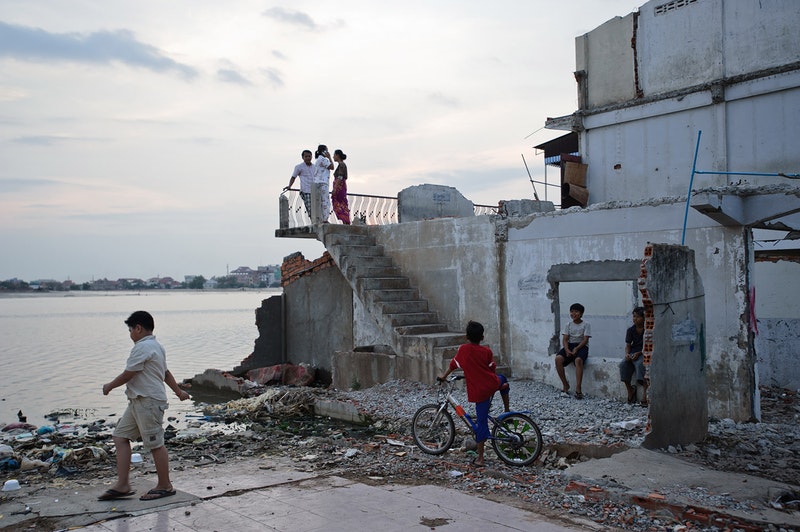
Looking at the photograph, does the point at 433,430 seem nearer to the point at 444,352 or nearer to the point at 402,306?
the point at 444,352

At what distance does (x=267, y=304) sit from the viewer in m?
18.0

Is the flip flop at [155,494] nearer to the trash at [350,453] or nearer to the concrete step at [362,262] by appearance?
the trash at [350,453]

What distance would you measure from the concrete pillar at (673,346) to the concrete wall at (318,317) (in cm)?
910

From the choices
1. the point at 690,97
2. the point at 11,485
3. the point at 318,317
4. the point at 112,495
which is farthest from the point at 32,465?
the point at 690,97

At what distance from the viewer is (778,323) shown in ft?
41.6

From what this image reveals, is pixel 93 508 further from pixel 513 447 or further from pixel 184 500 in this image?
pixel 513 447

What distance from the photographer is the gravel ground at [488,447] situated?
6301 millimetres

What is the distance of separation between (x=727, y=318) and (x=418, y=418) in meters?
4.36

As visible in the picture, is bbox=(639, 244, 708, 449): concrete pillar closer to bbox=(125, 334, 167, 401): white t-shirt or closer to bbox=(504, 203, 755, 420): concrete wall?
bbox=(504, 203, 755, 420): concrete wall

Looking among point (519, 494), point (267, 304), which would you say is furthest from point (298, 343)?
point (519, 494)

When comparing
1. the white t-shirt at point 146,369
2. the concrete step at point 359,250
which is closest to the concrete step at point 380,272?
the concrete step at point 359,250

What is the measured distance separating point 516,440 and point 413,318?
6.31 m

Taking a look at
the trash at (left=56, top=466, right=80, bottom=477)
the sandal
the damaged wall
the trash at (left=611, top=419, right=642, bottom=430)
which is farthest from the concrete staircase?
the trash at (left=56, top=466, right=80, bottom=477)

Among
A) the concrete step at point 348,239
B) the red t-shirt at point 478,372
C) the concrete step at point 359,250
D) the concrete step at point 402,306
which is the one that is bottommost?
the red t-shirt at point 478,372
